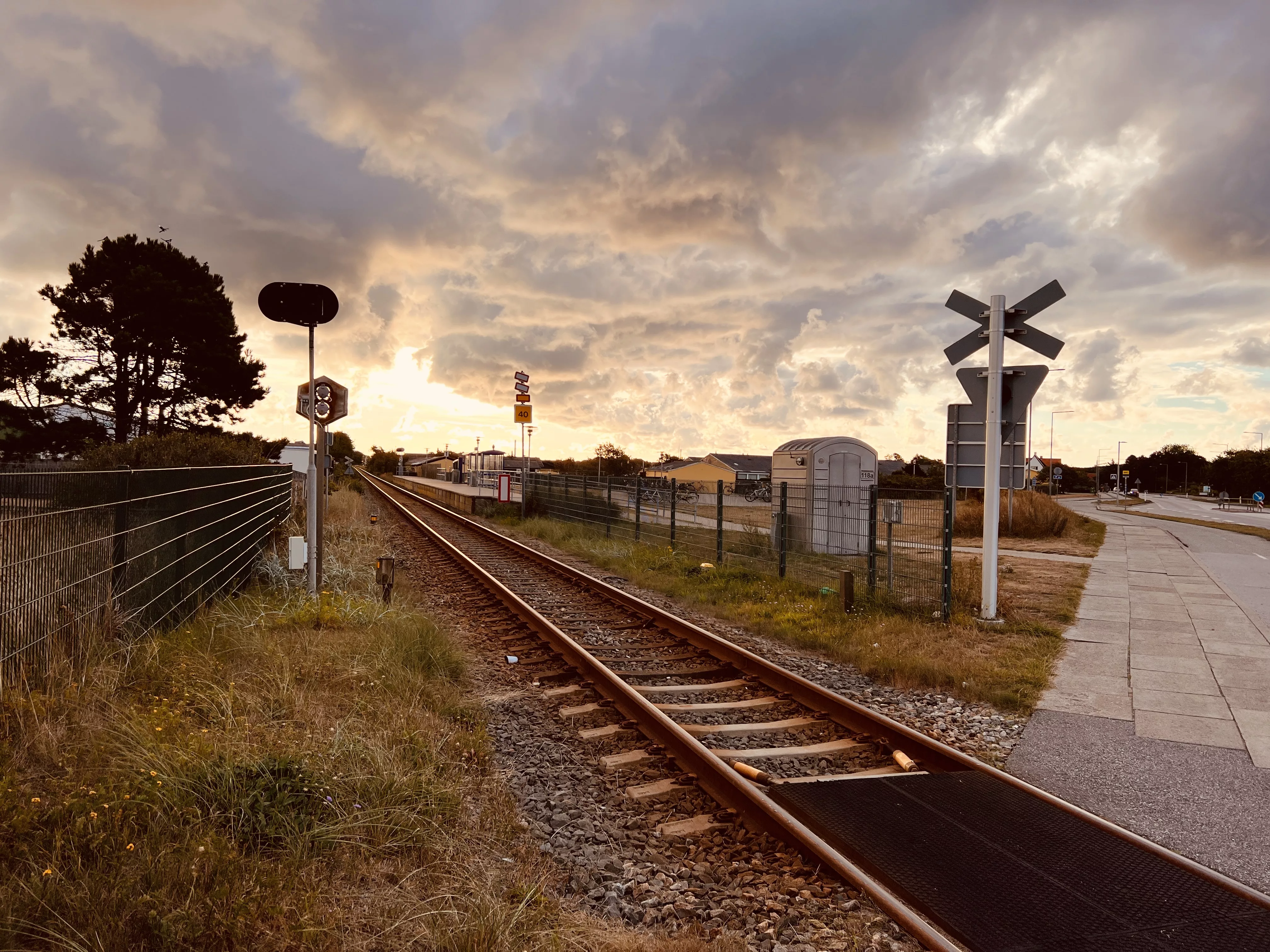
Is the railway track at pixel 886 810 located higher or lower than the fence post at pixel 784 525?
lower

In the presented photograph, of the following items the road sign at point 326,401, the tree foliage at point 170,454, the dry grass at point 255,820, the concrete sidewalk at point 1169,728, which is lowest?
the concrete sidewalk at point 1169,728

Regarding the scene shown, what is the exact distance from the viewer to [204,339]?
3028 cm

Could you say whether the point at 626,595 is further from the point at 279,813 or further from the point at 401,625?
the point at 279,813

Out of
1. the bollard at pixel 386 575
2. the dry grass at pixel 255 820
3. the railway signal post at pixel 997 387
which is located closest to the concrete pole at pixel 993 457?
the railway signal post at pixel 997 387

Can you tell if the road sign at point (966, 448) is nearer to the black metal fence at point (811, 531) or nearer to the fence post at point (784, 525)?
the black metal fence at point (811, 531)

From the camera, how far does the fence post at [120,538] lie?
5.54 metres

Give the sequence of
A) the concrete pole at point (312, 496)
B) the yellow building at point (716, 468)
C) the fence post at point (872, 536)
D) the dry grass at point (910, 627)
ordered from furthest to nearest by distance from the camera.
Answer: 1. the yellow building at point (716, 468)
2. the fence post at point (872, 536)
3. the concrete pole at point (312, 496)
4. the dry grass at point (910, 627)

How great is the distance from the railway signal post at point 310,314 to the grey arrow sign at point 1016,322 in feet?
25.9

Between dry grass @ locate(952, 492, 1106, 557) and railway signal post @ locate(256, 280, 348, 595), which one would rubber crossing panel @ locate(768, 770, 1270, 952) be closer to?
railway signal post @ locate(256, 280, 348, 595)

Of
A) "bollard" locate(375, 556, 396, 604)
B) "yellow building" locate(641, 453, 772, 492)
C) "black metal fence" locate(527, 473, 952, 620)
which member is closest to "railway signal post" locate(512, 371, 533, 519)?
"black metal fence" locate(527, 473, 952, 620)

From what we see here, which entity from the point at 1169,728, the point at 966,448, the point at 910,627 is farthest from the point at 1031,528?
the point at 1169,728

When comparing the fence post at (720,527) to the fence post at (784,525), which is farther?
the fence post at (720,527)

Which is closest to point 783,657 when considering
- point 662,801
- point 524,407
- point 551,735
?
point 551,735

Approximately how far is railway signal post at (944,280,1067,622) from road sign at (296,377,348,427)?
7967 mm
